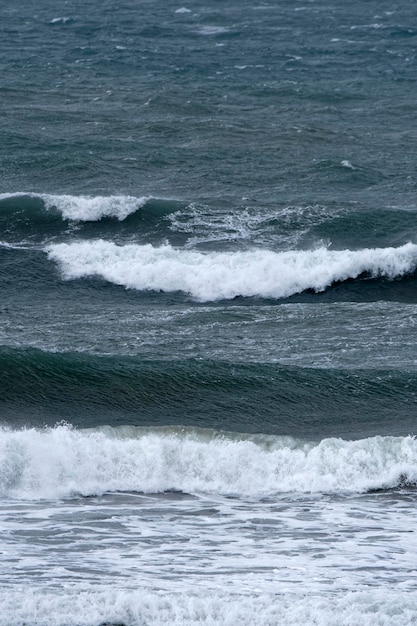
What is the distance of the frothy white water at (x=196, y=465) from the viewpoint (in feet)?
59.0

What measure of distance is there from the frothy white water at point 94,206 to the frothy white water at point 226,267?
1787mm

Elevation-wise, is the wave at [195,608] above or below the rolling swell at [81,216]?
below

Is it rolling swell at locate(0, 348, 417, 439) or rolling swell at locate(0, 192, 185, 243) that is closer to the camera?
rolling swell at locate(0, 348, 417, 439)

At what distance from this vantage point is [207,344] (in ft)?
73.2

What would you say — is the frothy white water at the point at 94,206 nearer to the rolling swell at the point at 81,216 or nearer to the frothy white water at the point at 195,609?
the rolling swell at the point at 81,216

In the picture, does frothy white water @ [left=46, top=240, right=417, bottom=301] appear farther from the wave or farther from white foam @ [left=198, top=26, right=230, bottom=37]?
white foam @ [left=198, top=26, right=230, bottom=37]

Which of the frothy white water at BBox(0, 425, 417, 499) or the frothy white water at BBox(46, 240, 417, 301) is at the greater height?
the frothy white water at BBox(46, 240, 417, 301)

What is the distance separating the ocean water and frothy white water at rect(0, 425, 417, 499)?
1.5 inches

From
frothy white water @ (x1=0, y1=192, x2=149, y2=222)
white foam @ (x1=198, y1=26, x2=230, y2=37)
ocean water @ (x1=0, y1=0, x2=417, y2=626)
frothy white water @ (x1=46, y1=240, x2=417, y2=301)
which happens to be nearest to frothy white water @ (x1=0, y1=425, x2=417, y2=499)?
ocean water @ (x1=0, y1=0, x2=417, y2=626)

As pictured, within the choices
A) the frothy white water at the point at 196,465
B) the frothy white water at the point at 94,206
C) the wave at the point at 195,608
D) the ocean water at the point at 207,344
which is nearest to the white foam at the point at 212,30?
the ocean water at the point at 207,344

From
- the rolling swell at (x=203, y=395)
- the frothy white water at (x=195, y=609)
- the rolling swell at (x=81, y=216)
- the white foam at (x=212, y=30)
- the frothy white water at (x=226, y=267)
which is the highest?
the white foam at (x=212, y=30)

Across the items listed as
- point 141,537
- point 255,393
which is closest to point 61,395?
point 255,393

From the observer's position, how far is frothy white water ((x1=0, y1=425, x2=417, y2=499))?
1798 centimetres

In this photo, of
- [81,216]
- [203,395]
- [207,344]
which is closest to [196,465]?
[203,395]
